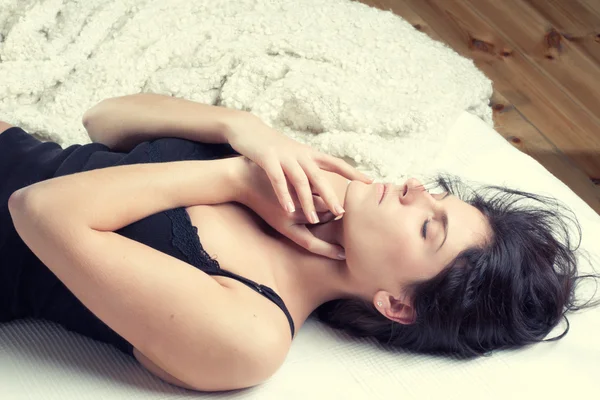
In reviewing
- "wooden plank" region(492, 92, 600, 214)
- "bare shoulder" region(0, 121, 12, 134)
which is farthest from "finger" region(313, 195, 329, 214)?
"wooden plank" region(492, 92, 600, 214)

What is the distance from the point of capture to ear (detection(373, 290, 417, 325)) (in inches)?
44.6

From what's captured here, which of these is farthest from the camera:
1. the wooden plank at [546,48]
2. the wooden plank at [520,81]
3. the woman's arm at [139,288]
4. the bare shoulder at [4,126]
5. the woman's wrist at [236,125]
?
the wooden plank at [546,48]

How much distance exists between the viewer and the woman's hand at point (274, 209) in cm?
113

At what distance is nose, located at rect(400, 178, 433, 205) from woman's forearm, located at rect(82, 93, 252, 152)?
29cm

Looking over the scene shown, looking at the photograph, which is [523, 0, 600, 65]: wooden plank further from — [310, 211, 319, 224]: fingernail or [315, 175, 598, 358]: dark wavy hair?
[310, 211, 319, 224]: fingernail

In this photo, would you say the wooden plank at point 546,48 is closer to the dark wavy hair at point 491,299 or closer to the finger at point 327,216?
the dark wavy hair at point 491,299

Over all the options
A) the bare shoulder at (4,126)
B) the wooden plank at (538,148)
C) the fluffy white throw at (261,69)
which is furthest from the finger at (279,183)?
the wooden plank at (538,148)

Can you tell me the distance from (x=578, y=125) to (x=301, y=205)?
1.29 metres

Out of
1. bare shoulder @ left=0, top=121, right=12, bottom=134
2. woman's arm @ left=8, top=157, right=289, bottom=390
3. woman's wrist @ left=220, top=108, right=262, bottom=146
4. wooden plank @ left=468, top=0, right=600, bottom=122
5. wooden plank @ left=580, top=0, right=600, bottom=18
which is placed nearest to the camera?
woman's arm @ left=8, top=157, right=289, bottom=390

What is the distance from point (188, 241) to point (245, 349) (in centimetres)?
19

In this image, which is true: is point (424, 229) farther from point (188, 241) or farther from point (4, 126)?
point (4, 126)

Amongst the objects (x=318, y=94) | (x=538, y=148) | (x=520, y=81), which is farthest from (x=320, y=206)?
(x=520, y=81)

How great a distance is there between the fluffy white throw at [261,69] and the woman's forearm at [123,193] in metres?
0.37

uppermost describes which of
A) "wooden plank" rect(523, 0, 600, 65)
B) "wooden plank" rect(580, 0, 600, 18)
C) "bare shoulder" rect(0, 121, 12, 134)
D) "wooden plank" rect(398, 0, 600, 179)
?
"wooden plank" rect(580, 0, 600, 18)
